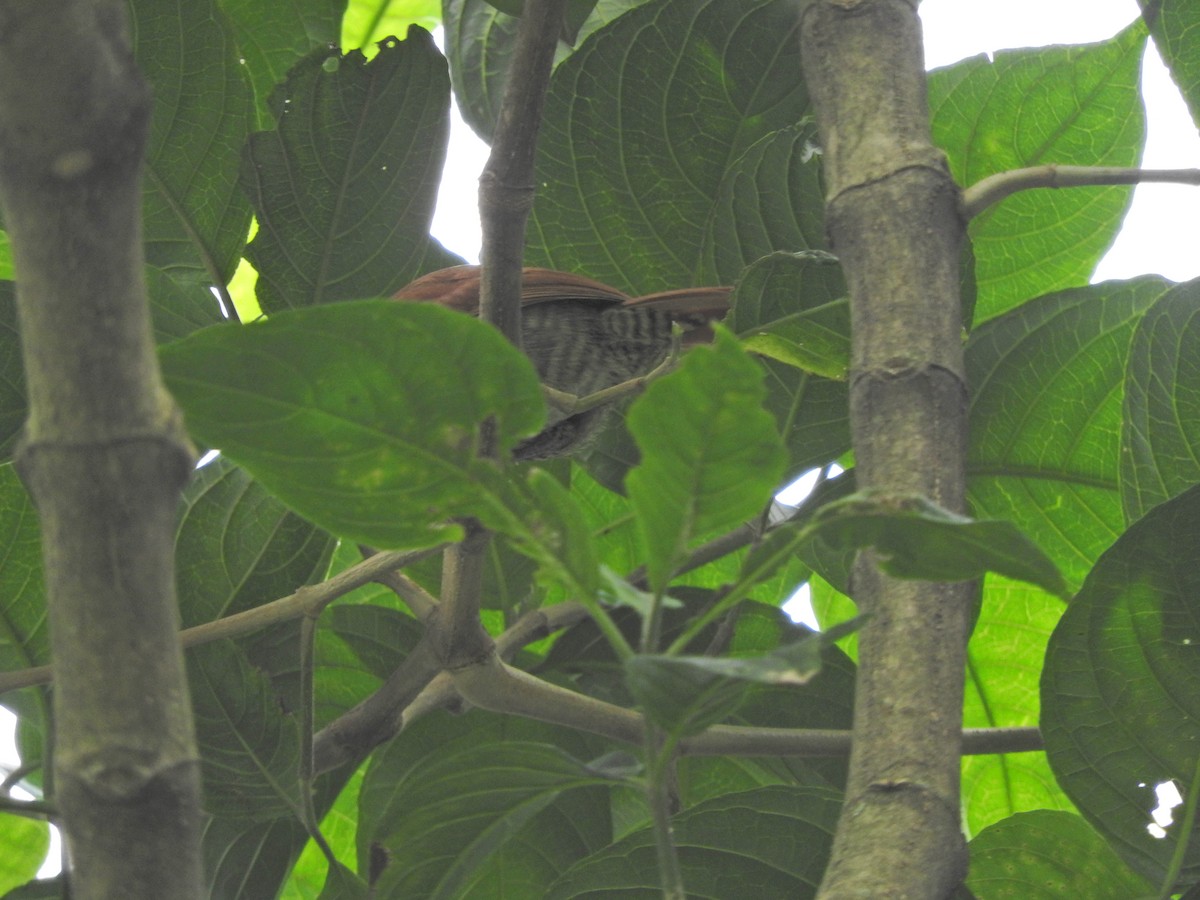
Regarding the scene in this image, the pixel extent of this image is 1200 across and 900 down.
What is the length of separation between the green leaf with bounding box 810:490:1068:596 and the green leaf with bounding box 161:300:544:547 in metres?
0.18

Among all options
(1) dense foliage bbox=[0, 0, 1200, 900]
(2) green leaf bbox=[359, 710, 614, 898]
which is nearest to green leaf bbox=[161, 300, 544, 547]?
(1) dense foliage bbox=[0, 0, 1200, 900]

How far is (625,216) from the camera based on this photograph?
5.50 feet

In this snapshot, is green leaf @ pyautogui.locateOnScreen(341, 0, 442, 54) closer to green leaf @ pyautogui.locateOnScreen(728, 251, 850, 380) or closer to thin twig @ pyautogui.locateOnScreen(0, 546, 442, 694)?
green leaf @ pyautogui.locateOnScreen(728, 251, 850, 380)

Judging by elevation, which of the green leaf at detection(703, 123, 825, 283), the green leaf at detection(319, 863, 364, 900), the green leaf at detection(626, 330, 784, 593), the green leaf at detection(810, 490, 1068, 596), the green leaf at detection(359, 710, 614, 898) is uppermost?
the green leaf at detection(703, 123, 825, 283)

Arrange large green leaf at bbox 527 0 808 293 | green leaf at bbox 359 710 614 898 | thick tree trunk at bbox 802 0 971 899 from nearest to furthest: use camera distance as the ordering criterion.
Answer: thick tree trunk at bbox 802 0 971 899 → green leaf at bbox 359 710 614 898 → large green leaf at bbox 527 0 808 293

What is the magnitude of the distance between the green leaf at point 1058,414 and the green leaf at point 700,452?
2.82 feet

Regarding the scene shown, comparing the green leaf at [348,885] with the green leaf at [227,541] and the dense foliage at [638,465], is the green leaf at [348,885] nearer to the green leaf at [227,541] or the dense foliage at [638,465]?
the dense foliage at [638,465]

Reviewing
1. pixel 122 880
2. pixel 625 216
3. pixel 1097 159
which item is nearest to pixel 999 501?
pixel 1097 159

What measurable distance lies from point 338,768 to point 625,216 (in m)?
0.74

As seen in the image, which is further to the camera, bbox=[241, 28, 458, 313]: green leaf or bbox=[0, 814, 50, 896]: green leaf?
bbox=[0, 814, 50, 896]: green leaf

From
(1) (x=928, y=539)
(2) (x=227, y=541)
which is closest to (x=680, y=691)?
(1) (x=928, y=539)

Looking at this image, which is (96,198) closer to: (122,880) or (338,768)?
(122,880)

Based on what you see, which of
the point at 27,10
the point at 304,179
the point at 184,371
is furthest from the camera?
the point at 304,179

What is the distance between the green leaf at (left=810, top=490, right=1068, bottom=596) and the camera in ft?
2.22
